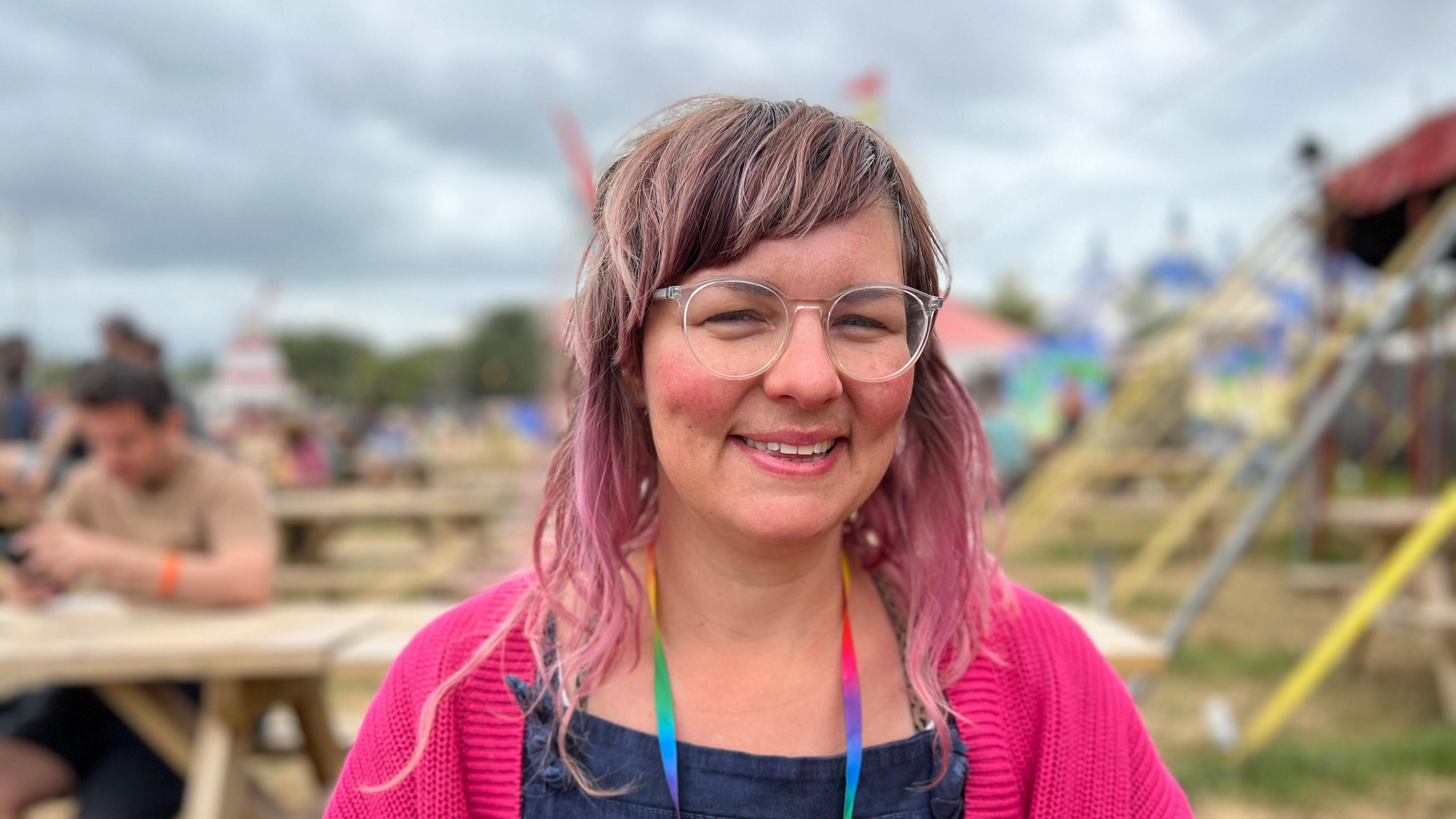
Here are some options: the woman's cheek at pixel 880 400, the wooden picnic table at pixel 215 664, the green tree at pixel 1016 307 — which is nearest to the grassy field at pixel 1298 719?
the wooden picnic table at pixel 215 664

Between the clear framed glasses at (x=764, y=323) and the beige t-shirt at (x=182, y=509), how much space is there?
2.38 metres

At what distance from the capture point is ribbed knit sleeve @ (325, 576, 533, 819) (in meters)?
1.23

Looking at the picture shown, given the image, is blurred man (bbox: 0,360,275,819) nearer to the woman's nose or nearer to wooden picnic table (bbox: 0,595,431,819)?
wooden picnic table (bbox: 0,595,431,819)

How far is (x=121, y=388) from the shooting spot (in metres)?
2.99

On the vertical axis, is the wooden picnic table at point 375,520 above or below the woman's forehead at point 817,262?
below

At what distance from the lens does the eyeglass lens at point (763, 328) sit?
1.15 m

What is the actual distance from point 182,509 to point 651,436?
89.1 inches

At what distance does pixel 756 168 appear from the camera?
1.13m

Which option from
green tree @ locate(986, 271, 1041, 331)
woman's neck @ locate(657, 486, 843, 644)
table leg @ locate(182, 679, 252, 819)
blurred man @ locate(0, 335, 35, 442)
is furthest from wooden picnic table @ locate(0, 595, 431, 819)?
green tree @ locate(986, 271, 1041, 331)

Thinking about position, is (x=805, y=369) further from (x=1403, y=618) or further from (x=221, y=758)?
(x=1403, y=618)

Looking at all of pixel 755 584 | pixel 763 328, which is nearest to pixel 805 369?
pixel 763 328

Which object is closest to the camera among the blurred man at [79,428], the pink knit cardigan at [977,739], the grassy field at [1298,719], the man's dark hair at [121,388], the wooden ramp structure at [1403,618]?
the pink knit cardigan at [977,739]

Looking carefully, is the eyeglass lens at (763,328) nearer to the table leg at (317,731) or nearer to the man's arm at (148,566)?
the table leg at (317,731)

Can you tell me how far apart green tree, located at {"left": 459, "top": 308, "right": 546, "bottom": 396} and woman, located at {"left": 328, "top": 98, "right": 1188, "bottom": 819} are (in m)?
57.8
